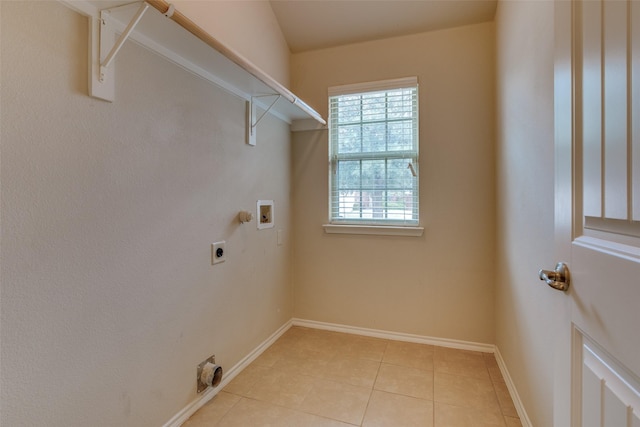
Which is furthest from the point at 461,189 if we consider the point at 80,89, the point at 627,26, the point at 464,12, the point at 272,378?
the point at 80,89

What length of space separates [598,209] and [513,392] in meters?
1.60

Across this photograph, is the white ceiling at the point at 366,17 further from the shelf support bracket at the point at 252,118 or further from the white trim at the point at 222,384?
the white trim at the point at 222,384

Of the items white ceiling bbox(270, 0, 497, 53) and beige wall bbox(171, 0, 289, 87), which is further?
white ceiling bbox(270, 0, 497, 53)

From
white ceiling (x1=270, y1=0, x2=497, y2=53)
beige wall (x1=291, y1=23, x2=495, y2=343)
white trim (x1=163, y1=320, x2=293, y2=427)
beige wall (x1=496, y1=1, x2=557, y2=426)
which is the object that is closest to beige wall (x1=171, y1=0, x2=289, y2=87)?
white ceiling (x1=270, y1=0, x2=497, y2=53)

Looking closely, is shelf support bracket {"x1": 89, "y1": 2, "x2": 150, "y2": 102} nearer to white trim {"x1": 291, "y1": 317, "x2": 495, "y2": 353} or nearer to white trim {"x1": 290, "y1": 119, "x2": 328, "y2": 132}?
white trim {"x1": 290, "y1": 119, "x2": 328, "y2": 132}

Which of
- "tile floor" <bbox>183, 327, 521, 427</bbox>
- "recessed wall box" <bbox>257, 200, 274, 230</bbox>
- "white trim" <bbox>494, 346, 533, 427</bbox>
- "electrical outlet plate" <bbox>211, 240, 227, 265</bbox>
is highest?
"recessed wall box" <bbox>257, 200, 274, 230</bbox>

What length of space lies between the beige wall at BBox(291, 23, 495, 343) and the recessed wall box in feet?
1.49

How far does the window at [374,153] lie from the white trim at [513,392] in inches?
44.4

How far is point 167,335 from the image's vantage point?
1410mm

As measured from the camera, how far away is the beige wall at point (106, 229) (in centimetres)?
89

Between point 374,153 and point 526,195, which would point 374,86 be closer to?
point 374,153

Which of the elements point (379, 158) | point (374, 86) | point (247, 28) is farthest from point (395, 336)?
point (247, 28)

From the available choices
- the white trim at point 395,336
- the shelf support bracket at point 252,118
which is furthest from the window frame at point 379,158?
the white trim at point 395,336

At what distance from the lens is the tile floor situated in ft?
4.96
